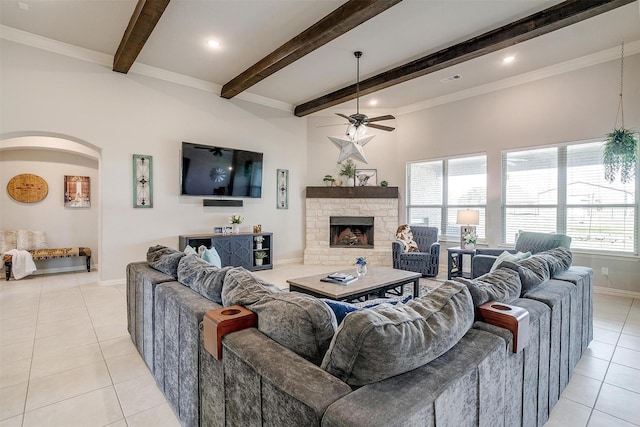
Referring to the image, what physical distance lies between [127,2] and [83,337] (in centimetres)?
352

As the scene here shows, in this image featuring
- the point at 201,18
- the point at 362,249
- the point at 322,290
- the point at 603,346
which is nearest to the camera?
the point at 603,346

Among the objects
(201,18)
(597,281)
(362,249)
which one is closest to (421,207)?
(362,249)

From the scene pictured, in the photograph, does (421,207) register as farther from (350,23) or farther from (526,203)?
(350,23)

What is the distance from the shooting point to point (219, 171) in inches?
223

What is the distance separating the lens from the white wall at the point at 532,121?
14.2 feet

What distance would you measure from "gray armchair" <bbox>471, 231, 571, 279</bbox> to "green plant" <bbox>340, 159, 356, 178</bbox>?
3199mm

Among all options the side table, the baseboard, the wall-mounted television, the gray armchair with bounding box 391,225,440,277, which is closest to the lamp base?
the side table

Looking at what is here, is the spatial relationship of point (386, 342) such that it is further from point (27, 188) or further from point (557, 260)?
point (27, 188)

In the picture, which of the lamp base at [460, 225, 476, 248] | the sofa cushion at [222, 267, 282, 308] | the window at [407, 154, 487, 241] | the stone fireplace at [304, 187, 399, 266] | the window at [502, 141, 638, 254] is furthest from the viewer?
the stone fireplace at [304, 187, 399, 266]

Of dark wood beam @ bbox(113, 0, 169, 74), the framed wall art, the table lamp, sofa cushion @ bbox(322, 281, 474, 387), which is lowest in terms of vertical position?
sofa cushion @ bbox(322, 281, 474, 387)

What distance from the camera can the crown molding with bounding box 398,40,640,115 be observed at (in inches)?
168

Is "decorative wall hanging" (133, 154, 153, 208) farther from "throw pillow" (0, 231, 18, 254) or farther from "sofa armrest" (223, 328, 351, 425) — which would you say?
"sofa armrest" (223, 328, 351, 425)

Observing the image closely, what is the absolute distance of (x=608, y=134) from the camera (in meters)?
4.24

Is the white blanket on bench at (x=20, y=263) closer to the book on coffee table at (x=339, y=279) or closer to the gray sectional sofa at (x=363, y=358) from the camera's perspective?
the gray sectional sofa at (x=363, y=358)
